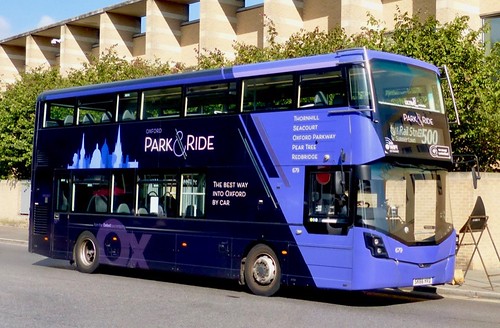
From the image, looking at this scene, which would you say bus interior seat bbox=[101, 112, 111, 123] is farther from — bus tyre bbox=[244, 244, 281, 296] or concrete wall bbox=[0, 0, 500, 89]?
concrete wall bbox=[0, 0, 500, 89]

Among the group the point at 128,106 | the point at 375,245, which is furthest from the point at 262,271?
the point at 128,106

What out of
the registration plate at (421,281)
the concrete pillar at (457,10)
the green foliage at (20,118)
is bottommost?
the registration plate at (421,281)

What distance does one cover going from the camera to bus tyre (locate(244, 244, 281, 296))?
46.6 feet

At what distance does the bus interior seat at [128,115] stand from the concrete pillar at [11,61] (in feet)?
127

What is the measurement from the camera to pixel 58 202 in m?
19.0

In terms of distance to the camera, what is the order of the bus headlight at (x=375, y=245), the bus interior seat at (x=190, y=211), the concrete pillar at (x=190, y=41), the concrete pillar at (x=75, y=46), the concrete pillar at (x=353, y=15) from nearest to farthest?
1. the bus headlight at (x=375, y=245)
2. the bus interior seat at (x=190, y=211)
3. the concrete pillar at (x=353, y=15)
4. the concrete pillar at (x=190, y=41)
5. the concrete pillar at (x=75, y=46)

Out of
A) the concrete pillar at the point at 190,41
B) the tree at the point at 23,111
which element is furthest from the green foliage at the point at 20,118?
the concrete pillar at the point at 190,41

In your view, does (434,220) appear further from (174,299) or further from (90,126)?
(90,126)

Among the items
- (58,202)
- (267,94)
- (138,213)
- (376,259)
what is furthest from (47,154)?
(376,259)

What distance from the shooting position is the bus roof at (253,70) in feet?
43.9

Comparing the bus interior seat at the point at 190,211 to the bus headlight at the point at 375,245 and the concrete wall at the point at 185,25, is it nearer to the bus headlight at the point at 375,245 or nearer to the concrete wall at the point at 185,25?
the bus headlight at the point at 375,245

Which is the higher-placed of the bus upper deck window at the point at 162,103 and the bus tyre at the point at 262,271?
the bus upper deck window at the point at 162,103

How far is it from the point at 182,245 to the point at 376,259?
14.9 ft

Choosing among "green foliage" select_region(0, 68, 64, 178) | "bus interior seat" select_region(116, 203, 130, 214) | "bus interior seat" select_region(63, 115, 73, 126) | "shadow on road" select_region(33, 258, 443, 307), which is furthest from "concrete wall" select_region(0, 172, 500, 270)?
"green foliage" select_region(0, 68, 64, 178)
